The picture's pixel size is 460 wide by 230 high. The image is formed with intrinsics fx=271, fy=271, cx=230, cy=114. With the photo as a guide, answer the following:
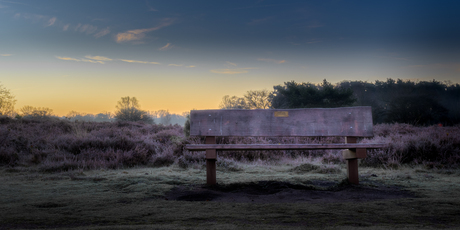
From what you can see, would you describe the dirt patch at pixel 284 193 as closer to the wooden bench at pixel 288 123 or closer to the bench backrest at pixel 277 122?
the wooden bench at pixel 288 123

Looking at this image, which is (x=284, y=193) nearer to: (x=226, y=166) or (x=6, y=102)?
(x=226, y=166)

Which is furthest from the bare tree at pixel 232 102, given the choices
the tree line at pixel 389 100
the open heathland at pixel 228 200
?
the open heathland at pixel 228 200

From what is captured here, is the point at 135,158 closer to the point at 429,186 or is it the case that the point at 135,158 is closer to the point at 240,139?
the point at 240,139

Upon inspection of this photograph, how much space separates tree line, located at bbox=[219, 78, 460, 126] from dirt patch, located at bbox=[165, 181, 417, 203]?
23650 mm

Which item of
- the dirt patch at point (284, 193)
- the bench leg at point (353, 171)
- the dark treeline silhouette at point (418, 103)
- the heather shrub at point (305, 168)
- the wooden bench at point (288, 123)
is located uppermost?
the dark treeline silhouette at point (418, 103)

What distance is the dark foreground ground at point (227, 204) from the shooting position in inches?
90.4

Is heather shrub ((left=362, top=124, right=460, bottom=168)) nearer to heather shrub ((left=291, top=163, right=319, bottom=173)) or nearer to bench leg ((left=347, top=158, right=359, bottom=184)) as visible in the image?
heather shrub ((left=291, top=163, right=319, bottom=173))

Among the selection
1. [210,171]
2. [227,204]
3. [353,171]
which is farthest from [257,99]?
[227,204]

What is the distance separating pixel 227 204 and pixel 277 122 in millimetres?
1774

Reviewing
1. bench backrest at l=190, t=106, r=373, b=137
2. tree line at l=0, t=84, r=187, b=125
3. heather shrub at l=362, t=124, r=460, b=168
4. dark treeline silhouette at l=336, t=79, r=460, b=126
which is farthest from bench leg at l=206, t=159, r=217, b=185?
dark treeline silhouette at l=336, t=79, r=460, b=126

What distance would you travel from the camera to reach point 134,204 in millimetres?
3008

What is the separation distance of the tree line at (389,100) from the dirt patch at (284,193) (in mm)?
23650

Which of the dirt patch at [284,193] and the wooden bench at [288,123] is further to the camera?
the wooden bench at [288,123]

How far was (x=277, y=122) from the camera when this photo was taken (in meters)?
4.32
